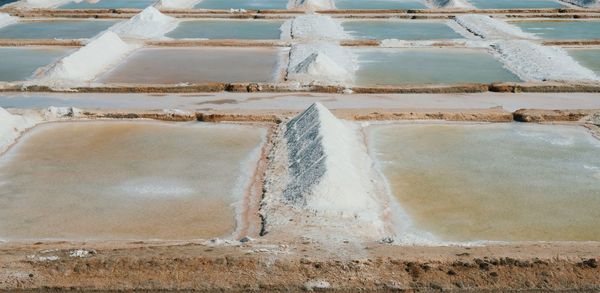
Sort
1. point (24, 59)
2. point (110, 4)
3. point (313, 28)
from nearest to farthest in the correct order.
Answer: point (24, 59)
point (313, 28)
point (110, 4)

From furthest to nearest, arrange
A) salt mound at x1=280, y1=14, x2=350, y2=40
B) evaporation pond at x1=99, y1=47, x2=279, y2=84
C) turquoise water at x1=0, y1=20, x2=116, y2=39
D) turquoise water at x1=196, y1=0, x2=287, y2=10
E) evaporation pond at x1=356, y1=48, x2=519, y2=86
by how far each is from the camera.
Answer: turquoise water at x1=196, y1=0, x2=287, y2=10, turquoise water at x1=0, y1=20, x2=116, y2=39, salt mound at x1=280, y1=14, x2=350, y2=40, evaporation pond at x1=99, y1=47, x2=279, y2=84, evaporation pond at x1=356, y1=48, x2=519, y2=86

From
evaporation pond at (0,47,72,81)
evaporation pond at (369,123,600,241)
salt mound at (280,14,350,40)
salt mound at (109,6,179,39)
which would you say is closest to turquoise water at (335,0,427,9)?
salt mound at (280,14,350,40)

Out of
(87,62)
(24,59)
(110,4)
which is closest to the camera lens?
(87,62)

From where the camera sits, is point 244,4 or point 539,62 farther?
point 244,4

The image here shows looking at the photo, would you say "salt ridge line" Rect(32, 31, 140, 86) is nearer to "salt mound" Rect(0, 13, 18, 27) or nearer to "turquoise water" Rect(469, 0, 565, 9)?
"salt mound" Rect(0, 13, 18, 27)

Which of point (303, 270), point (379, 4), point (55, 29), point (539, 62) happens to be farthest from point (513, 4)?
point (303, 270)

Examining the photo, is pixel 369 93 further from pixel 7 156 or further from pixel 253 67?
pixel 7 156

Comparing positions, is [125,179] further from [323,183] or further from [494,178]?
[494,178]
